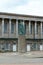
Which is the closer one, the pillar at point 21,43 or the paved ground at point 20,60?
the paved ground at point 20,60

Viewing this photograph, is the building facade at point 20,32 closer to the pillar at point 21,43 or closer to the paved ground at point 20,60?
the pillar at point 21,43

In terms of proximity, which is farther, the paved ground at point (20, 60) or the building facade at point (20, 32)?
the building facade at point (20, 32)

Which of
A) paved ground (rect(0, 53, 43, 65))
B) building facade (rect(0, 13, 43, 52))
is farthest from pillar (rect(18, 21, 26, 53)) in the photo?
paved ground (rect(0, 53, 43, 65))

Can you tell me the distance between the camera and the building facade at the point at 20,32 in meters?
46.4

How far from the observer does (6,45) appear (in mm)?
48188

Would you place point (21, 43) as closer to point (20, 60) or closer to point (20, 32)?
point (20, 32)

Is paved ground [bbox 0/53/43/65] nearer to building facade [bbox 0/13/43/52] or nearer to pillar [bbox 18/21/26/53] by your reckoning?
pillar [bbox 18/21/26/53]

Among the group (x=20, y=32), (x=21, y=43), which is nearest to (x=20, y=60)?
(x=21, y=43)

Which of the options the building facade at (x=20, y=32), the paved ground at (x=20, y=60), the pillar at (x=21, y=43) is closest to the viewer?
the paved ground at (x=20, y=60)

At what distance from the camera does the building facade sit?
46.4m

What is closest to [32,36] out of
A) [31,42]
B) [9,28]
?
[31,42]

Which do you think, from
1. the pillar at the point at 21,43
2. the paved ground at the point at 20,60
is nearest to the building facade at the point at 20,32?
the pillar at the point at 21,43

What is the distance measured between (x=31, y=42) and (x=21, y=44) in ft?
24.2

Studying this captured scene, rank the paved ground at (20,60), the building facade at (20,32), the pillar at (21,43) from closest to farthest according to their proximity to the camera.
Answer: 1. the paved ground at (20,60)
2. the pillar at (21,43)
3. the building facade at (20,32)
